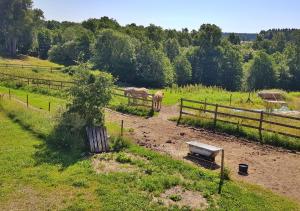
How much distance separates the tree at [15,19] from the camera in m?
81.6

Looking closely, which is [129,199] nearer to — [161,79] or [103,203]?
[103,203]

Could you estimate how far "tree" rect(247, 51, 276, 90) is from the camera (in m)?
72.4

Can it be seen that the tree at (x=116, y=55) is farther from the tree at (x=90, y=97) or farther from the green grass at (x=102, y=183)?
the green grass at (x=102, y=183)

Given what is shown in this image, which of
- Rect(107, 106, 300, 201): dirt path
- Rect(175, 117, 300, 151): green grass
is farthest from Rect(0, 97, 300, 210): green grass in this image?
Rect(175, 117, 300, 151): green grass

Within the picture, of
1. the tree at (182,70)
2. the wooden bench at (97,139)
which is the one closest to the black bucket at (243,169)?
the wooden bench at (97,139)

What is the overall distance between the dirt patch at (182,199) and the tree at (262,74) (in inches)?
2475

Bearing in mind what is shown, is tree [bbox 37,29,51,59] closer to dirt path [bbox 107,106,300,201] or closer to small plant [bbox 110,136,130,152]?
dirt path [bbox 107,106,300,201]

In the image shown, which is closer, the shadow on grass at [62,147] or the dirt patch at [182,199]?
the dirt patch at [182,199]

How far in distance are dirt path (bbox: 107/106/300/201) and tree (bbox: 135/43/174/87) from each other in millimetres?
36738

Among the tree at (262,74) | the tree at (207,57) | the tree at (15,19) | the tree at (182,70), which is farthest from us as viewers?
the tree at (15,19)

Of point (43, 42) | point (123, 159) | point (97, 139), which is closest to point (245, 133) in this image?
point (123, 159)

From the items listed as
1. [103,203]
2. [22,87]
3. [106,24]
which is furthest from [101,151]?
[106,24]

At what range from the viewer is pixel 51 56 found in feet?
271

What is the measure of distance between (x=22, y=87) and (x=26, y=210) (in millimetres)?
28572
